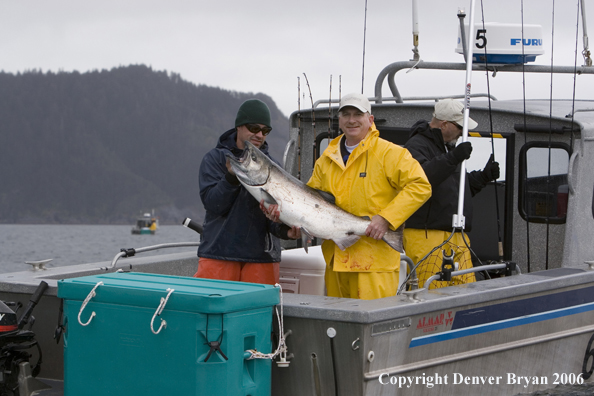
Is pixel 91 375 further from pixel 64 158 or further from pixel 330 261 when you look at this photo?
pixel 64 158

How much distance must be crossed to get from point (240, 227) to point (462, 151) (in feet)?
4.89

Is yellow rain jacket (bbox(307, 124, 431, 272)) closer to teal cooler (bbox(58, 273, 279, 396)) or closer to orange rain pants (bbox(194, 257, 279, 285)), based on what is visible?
orange rain pants (bbox(194, 257, 279, 285))

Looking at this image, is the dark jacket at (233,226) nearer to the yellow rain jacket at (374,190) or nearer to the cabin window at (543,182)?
the yellow rain jacket at (374,190)

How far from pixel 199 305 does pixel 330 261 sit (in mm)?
1337

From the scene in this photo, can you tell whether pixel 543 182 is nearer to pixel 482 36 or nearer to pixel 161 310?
pixel 482 36

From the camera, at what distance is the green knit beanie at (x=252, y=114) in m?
4.89

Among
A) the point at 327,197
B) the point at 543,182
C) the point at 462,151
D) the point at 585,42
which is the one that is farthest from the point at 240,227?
the point at 585,42

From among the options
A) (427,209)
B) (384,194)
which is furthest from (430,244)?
(384,194)

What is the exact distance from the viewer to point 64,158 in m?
124

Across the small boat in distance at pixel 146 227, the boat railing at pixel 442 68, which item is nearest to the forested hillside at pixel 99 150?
the small boat in distance at pixel 146 227

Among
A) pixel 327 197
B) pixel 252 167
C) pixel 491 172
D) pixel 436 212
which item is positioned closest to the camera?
pixel 252 167

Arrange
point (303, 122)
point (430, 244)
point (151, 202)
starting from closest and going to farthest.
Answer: point (430, 244)
point (303, 122)
point (151, 202)

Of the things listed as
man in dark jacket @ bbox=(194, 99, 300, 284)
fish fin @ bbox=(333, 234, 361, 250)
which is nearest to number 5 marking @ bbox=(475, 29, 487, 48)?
man in dark jacket @ bbox=(194, 99, 300, 284)

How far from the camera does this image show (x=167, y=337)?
369 centimetres
